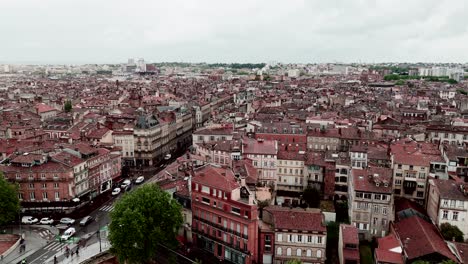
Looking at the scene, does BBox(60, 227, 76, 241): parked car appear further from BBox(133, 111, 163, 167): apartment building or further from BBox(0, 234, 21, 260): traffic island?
BBox(133, 111, 163, 167): apartment building

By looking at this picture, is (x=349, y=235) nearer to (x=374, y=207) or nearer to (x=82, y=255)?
(x=374, y=207)

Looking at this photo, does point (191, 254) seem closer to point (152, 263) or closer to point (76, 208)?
point (152, 263)

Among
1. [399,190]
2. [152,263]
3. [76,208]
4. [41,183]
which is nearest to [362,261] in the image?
[399,190]

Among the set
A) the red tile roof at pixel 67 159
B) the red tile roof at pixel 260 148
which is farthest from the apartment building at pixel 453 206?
the red tile roof at pixel 67 159

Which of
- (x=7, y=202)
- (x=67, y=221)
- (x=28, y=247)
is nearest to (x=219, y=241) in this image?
(x=67, y=221)

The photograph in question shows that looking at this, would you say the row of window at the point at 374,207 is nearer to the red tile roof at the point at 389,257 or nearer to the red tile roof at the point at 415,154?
the red tile roof at the point at 389,257
